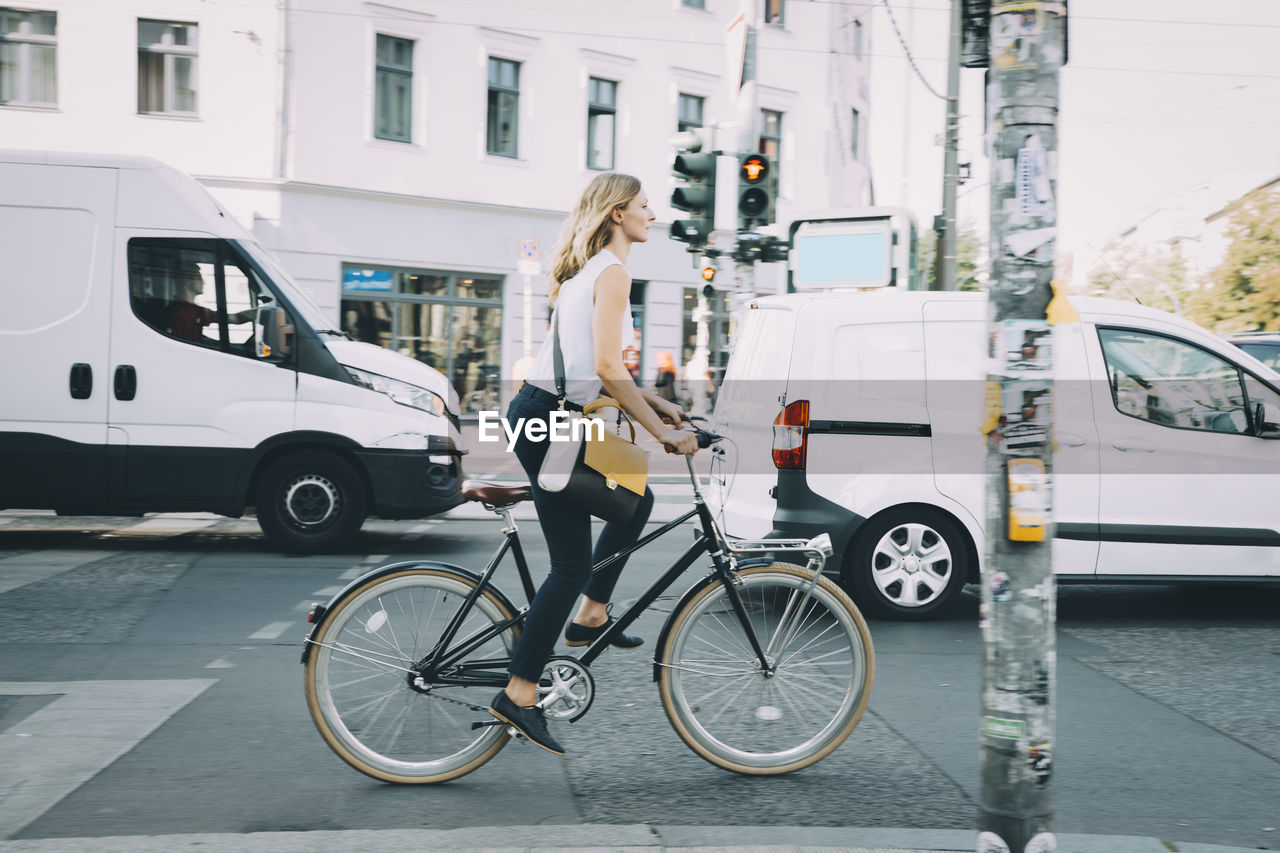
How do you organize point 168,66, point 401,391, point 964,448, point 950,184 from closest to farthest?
point 964,448
point 401,391
point 950,184
point 168,66

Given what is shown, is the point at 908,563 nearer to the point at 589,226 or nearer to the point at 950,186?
the point at 589,226

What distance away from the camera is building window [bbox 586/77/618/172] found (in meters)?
22.8

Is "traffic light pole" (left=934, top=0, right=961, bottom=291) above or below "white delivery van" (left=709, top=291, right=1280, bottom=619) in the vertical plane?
above

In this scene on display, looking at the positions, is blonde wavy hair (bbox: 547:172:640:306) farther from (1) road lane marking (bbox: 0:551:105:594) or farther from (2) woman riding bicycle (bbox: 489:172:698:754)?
(1) road lane marking (bbox: 0:551:105:594)

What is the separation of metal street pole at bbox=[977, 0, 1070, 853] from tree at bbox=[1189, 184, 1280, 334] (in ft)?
112

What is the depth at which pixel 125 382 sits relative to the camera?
8352 mm

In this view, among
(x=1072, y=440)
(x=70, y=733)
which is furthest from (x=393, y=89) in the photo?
(x=70, y=733)

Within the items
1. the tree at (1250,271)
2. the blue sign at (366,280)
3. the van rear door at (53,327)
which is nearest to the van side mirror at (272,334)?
the van rear door at (53,327)

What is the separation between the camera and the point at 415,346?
21.0 metres

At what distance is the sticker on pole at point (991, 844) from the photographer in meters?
3.00

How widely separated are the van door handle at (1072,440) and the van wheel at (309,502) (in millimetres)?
4777

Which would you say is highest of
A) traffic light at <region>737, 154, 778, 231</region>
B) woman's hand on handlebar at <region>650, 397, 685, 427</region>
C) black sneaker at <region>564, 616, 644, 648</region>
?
traffic light at <region>737, 154, 778, 231</region>

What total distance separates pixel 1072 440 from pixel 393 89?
643 inches

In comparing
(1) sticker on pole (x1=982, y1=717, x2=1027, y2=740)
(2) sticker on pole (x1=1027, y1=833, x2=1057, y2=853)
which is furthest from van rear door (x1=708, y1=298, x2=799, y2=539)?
(2) sticker on pole (x1=1027, y1=833, x2=1057, y2=853)
